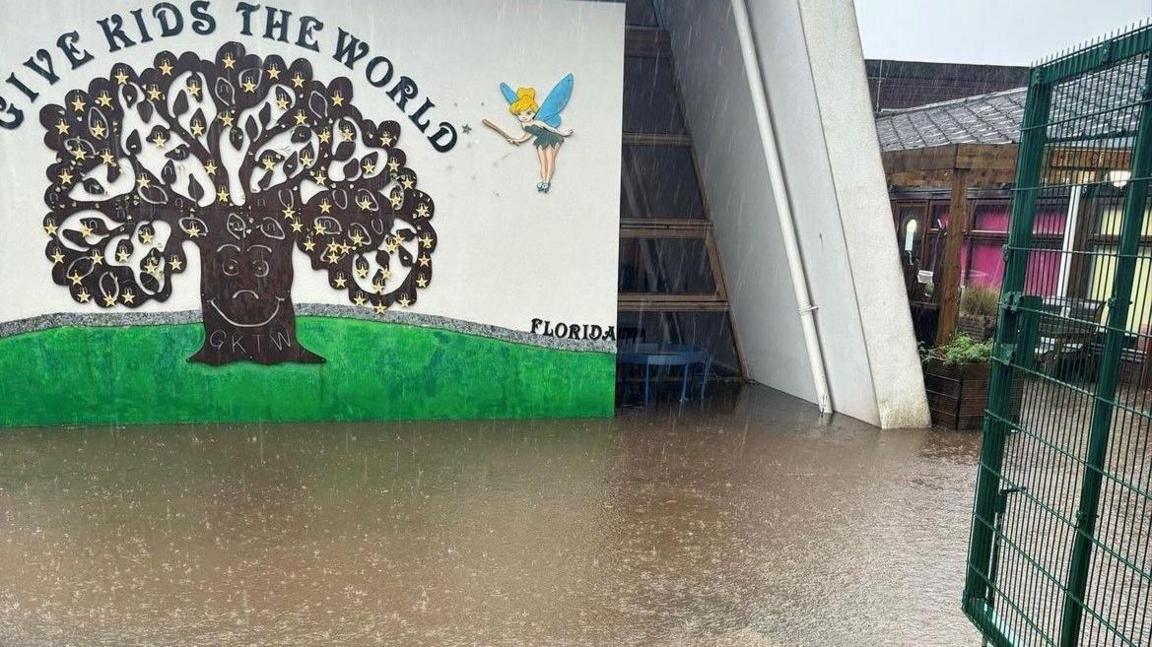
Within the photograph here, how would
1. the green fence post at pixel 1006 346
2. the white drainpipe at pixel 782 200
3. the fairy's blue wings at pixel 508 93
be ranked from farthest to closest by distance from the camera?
the white drainpipe at pixel 782 200 → the fairy's blue wings at pixel 508 93 → the green fence post at pixel 1006 346

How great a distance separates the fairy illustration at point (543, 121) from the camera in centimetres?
754

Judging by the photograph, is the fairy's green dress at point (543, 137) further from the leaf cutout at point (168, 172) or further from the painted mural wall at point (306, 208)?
the leaf cutout at point (168, 172)

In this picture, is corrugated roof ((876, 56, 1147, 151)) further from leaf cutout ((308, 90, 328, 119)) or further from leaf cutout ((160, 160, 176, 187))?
leaf cutout ((160, 160, 176, 187))

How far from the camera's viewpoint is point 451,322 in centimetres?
775

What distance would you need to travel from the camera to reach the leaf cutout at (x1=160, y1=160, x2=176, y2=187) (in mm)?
7102

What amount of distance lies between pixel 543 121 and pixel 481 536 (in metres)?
3.77

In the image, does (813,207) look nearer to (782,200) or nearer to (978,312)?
(782,200)

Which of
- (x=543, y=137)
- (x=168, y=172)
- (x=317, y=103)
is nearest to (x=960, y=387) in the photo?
(x=543, y=137)

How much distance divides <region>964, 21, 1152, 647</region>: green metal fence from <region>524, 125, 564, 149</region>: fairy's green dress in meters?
4.53

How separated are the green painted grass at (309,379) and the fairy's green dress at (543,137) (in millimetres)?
1740

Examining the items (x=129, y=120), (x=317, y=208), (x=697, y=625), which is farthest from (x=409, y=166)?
(x=697, y=625)

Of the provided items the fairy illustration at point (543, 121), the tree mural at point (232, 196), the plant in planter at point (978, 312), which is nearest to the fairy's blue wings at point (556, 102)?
the fairy illustration at point (543, 121)

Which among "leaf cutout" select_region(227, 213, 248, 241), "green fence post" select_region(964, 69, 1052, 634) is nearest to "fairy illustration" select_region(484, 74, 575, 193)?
"leaf cutout" select_region(227, 213, 248, 241)

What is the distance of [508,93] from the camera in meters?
7.52
